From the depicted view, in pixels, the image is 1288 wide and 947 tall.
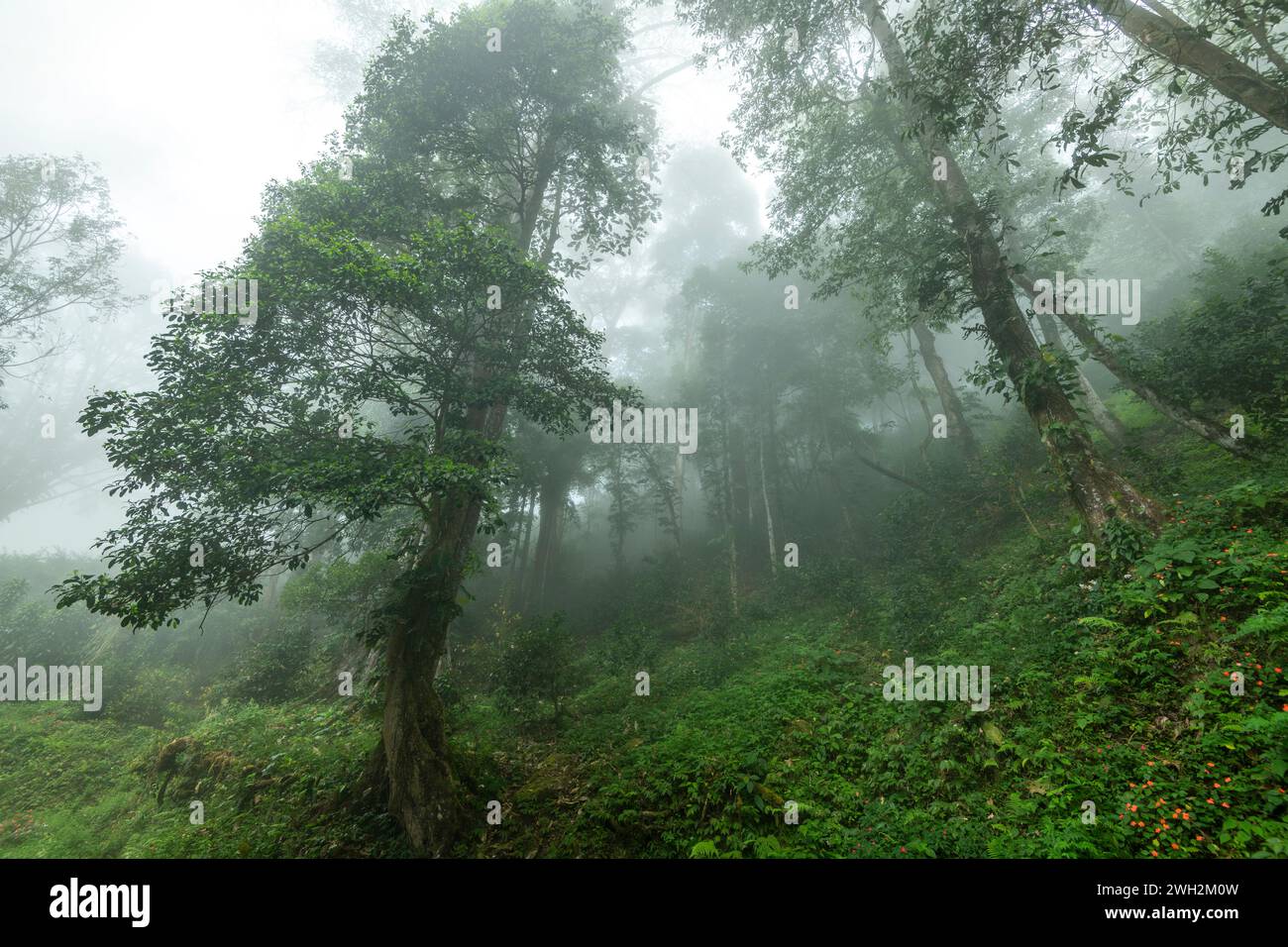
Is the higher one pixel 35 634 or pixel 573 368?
pixel 573 368

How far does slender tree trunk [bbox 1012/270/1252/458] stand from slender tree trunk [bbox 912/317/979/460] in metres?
6.09

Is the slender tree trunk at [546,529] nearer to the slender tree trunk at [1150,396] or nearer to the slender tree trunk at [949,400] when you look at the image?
the slender tree trunk at [949,400]

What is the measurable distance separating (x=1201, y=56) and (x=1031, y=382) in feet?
15.2

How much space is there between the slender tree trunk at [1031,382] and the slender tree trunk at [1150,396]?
2.18ft

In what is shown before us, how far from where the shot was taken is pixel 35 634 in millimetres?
19844

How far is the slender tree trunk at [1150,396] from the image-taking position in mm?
7523

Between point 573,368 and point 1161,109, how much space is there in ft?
34.5

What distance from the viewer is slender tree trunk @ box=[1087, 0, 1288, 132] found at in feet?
20.7

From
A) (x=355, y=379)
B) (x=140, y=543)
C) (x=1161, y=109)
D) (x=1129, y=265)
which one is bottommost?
(x=140, y=543)

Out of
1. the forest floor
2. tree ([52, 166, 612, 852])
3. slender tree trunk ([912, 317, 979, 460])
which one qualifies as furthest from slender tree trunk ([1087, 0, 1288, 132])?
tree ([52, 166, 612, 852])

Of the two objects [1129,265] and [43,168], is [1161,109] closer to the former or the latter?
[43,168]

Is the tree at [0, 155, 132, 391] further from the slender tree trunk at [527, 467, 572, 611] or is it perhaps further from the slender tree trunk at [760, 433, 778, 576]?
the slender tree trunk at [760, 433, 778, 576]

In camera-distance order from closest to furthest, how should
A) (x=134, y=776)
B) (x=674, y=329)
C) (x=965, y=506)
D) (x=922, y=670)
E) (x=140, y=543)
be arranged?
(x=140, y=543) → (x=922, y=670) → (x=134, y=776) → (x=965, y=506) → (x=674, y=329)

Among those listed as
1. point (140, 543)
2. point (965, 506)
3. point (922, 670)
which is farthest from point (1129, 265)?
point (140, 543)
